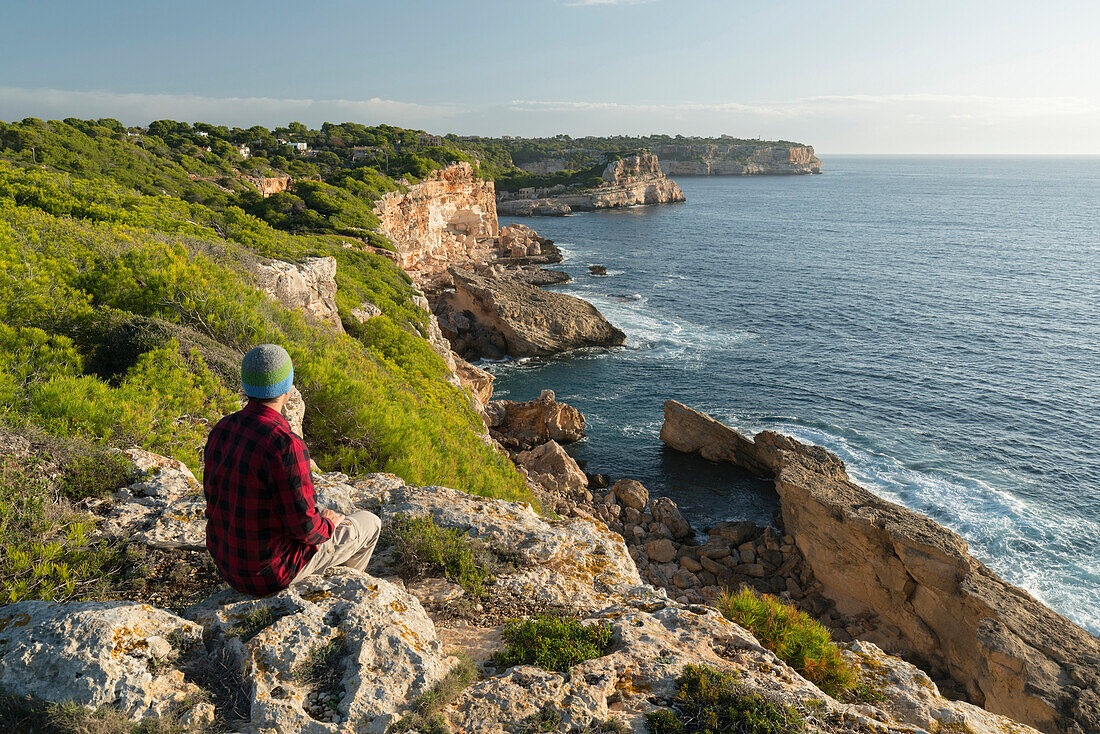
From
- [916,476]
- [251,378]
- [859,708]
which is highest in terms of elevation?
[251,378]

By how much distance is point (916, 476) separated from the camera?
80.3ft

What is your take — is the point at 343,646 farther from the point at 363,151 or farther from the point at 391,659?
the point at 363,151

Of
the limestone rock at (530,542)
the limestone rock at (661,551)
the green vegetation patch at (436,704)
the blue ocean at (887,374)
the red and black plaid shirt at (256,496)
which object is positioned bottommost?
the limestone rock at (661,551)

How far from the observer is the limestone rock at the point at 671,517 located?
73.0ft

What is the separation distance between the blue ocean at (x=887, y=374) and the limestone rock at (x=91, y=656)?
74.0 ft

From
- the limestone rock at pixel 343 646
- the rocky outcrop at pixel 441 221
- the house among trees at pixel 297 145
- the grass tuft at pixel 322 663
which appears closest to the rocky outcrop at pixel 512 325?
the rocky outcrop at pixel 441 221

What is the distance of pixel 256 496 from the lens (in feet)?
12.4

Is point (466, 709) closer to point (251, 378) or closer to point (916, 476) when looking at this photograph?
point (251, 378)

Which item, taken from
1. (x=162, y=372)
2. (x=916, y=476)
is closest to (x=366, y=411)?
(x=162, y=372)

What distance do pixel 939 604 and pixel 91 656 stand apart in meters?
19.3

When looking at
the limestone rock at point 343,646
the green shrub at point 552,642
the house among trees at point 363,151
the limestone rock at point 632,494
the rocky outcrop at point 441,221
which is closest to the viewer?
the limestone rock at point 343,646

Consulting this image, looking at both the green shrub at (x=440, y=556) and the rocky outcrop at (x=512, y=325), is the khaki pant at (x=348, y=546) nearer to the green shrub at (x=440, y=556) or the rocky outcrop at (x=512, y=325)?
the green shrub at (x=440, y=556)

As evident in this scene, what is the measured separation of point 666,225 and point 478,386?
73.6 meters

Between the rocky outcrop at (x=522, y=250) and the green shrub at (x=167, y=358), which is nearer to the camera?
the green shrub at (x=167, y=358)
